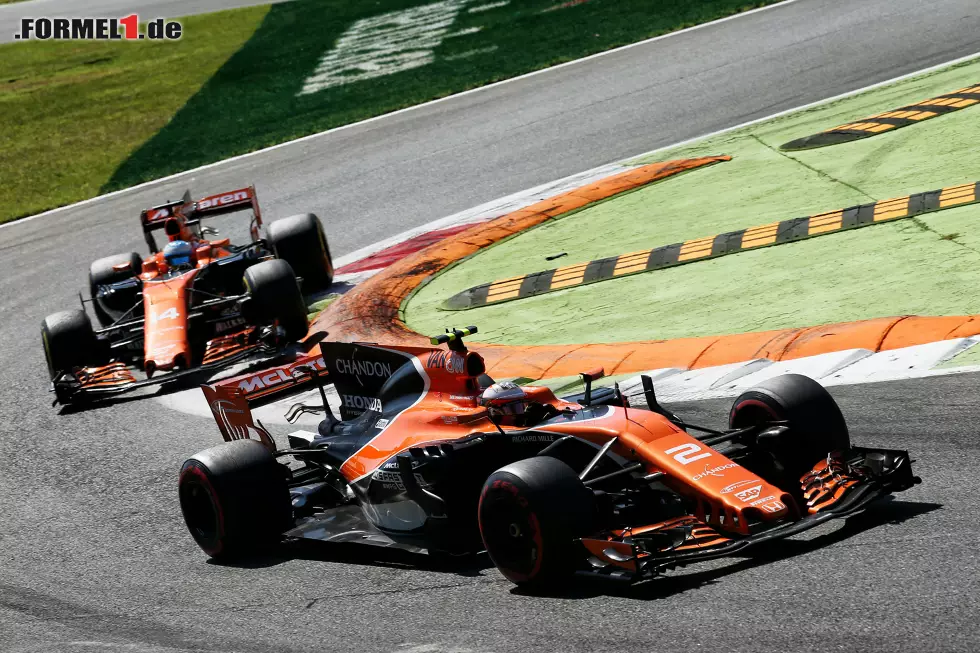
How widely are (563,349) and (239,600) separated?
14.4 ft

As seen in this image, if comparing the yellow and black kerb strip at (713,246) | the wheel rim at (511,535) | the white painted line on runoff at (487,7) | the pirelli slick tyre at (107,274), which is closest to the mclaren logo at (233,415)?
the wheel rim at (511,535)

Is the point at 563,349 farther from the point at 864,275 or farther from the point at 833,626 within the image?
the point at 833,626

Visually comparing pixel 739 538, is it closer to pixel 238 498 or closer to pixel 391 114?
pixel 238 498

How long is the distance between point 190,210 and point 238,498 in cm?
814

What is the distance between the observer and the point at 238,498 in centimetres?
850

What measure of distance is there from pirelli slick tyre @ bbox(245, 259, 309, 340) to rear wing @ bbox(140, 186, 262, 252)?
1.89 meters

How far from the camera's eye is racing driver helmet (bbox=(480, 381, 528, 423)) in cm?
785

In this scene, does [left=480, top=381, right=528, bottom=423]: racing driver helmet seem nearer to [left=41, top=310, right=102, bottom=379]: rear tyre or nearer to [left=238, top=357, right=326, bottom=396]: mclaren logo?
[left=238, top=357, right=326, bottom=396]: mclaren logo

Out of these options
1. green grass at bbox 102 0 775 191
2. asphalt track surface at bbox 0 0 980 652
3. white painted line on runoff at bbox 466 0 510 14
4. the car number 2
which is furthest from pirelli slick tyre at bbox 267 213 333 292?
white painted line on runoff at bbox 466 0 510 14

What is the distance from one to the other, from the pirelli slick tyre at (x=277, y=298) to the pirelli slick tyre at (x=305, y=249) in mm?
1618

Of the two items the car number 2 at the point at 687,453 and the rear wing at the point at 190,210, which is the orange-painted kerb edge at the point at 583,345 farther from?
the car number 2 at the point at 687,453

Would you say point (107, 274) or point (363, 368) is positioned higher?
point (363, 368)

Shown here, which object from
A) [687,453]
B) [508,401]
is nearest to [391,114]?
[508,401]

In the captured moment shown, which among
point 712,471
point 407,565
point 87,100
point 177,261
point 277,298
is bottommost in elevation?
point 407,565
